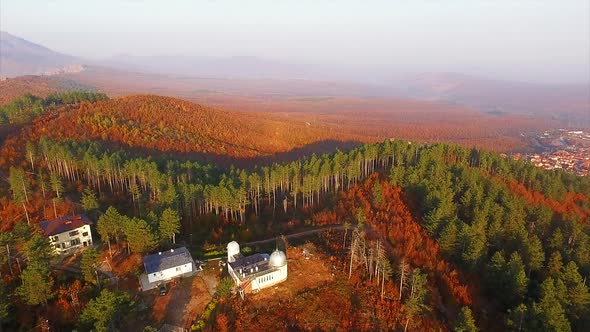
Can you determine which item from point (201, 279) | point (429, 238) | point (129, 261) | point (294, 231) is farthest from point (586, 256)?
point (129, 261)

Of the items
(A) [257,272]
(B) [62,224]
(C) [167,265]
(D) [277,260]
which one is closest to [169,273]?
(C) [167,265]

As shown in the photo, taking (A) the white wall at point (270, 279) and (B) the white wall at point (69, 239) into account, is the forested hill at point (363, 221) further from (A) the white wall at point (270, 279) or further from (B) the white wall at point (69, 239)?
(A) the white wall at point (270, 279)

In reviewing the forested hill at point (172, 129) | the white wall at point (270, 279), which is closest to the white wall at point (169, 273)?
the white wall at point (270, 279)

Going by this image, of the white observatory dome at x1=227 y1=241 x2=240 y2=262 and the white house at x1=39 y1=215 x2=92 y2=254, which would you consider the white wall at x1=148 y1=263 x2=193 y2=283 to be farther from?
the white house at x1=39 y1=215 x2=92 y2=254

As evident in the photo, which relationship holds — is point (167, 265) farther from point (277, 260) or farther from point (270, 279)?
point (277, 260)

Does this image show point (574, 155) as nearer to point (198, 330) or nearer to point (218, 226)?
point (218, 226)

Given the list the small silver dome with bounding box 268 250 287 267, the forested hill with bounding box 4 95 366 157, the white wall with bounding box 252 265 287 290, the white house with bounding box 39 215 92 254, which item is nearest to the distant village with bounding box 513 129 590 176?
the forested hill with bounding box 4 95 366 157
